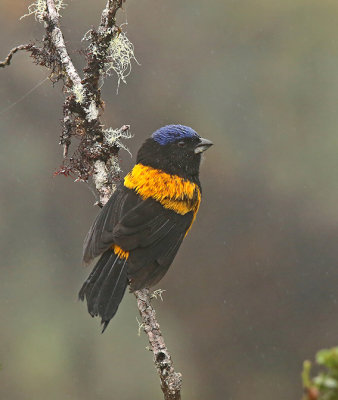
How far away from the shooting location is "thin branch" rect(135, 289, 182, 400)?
108 inches

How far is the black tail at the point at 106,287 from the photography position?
321 cm

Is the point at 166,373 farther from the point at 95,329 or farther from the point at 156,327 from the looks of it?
the point at 95,329

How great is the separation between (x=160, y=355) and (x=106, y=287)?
22.4 inches

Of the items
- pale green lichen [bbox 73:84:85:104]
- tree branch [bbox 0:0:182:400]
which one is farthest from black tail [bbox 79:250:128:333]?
pale green lichen [bbox 73:84:85:104]

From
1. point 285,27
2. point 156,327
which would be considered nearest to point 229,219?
point 285,27

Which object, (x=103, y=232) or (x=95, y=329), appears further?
(x=95, y=329)

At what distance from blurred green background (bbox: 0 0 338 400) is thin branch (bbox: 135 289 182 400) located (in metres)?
4.63

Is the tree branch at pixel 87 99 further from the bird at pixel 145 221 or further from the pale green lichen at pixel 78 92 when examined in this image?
the bird at pixel 145 221

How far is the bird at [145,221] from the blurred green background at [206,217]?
11.4 feet

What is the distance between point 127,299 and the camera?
26.1 feet

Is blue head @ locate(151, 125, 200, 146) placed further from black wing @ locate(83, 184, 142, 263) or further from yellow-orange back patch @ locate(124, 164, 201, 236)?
black wing @ locate(83, 184, 142, 263)

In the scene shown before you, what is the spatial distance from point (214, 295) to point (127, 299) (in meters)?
1.13

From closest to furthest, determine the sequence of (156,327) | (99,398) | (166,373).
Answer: (166,373)
(156,327)
(99,398)

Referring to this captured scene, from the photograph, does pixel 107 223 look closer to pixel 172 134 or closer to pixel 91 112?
pixel 91 112
